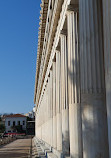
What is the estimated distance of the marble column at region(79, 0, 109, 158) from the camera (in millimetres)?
12120

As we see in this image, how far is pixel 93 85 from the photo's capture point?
12641 millimetres

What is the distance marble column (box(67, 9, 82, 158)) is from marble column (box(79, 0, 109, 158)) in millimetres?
3425

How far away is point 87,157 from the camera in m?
12.4

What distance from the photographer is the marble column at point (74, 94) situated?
16.3 meters

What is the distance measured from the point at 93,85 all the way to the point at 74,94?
13.3 ft

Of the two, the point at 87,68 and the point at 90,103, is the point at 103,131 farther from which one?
the point at 87,68

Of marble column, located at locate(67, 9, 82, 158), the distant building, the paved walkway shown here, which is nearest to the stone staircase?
the paved walkway

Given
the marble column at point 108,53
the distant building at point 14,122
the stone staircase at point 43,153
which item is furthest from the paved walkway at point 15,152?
the distant building at point 14,122

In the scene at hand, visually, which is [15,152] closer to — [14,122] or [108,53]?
[108,53]

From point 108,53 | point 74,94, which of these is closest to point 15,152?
point 74,94

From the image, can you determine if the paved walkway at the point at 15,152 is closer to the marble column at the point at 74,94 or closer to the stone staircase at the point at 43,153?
the stone staircase at the point at 43,153

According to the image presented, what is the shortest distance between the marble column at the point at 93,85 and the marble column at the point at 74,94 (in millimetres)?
3425

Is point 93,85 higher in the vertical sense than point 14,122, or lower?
higher

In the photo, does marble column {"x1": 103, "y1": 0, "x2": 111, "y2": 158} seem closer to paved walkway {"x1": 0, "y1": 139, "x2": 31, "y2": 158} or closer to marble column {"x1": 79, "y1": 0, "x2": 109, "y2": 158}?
marble column {"x1": 79, "y1": 0, "x2": 109, "y2": 158}
